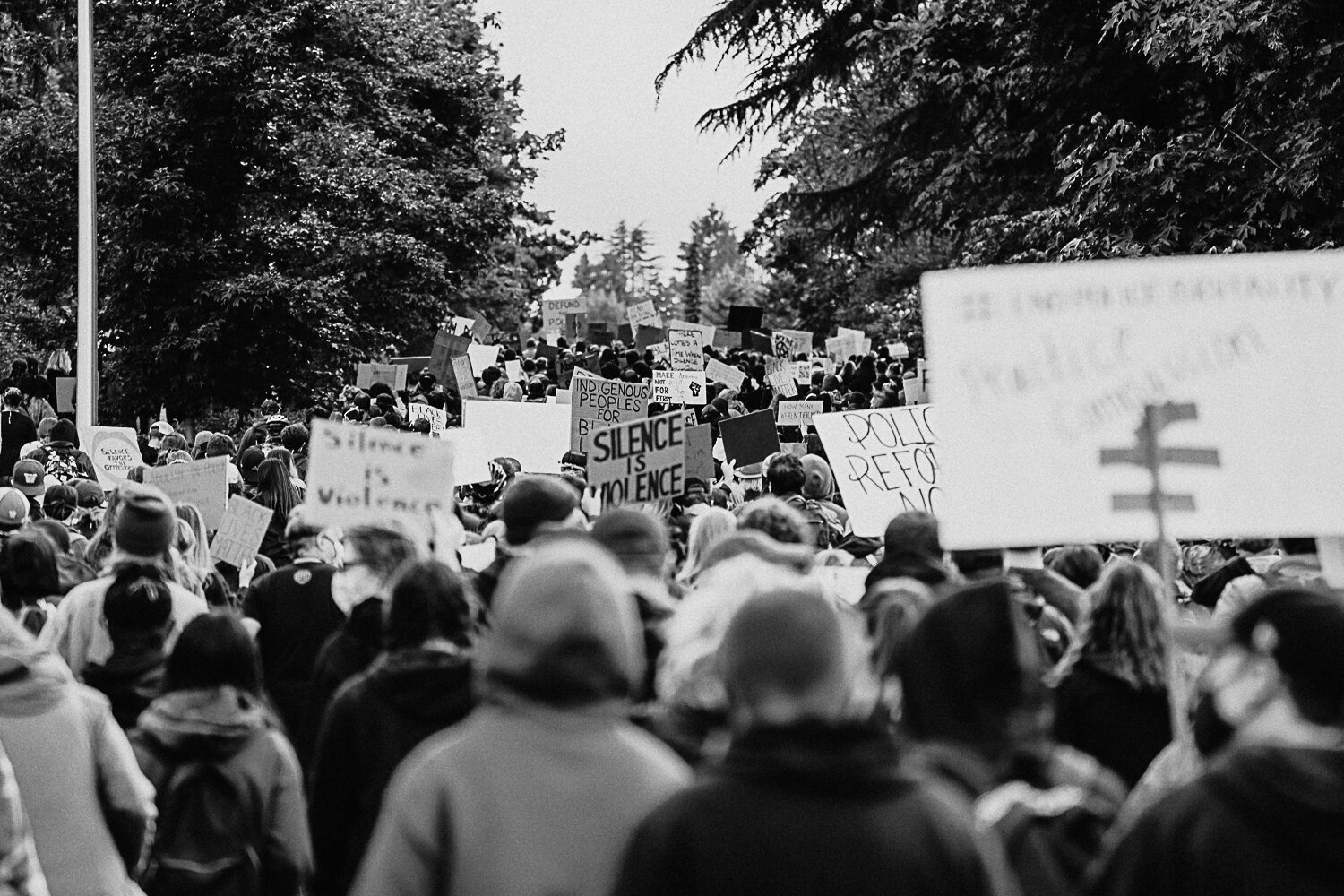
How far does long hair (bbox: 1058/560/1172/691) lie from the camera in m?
→ 4.66

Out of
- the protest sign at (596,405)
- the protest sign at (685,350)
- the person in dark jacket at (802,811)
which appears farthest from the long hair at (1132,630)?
the protest sign at (685,350)

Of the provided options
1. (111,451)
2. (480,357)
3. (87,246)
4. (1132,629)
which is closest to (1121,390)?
(1132,629)

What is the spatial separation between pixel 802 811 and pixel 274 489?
6.19 metres

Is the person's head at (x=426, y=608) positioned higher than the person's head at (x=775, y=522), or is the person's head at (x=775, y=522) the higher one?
the person's head at (x=775, y=522)

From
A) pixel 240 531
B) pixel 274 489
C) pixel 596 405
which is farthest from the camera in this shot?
pixel 596 405

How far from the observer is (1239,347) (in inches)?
185

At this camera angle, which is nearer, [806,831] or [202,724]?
[806,831]

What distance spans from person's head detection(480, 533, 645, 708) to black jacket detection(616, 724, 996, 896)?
12.7 inches

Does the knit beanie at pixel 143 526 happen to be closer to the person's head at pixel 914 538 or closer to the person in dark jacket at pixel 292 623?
the person in dark jacket at pixel 292 623

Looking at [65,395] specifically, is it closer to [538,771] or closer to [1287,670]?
[538,771]

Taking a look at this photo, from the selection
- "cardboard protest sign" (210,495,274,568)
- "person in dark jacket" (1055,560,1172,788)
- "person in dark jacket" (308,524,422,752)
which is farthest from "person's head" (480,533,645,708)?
"cardboard protest sign" (210,495,274,568)

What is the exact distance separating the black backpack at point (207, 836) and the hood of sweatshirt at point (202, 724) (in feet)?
0.18

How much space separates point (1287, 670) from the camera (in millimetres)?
3123

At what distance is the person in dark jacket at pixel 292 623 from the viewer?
6.41 metres
